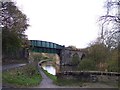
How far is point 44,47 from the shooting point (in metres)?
73.7

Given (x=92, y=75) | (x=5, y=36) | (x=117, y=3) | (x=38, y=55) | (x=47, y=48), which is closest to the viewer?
(x=117, y=3)

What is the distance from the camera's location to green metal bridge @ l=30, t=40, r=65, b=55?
71375mm

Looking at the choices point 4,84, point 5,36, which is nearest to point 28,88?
point 4,84

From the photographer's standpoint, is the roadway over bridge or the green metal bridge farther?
the roadway over bridge

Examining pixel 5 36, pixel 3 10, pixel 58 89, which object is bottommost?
pixel 58 89

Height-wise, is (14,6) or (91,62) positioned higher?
(14,6)

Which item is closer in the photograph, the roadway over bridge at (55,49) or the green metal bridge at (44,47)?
the green metal bridge at (44,47)

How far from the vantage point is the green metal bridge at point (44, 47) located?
71.4 metres

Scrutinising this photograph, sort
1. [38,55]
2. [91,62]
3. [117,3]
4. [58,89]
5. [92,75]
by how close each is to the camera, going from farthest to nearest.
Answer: [38,55] → [91,62] → [92,75] → [117,3] → [58,89]

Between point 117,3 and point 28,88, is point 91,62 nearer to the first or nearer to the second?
point 117,3

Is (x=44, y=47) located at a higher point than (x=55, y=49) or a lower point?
higher

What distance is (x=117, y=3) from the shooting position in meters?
22.6

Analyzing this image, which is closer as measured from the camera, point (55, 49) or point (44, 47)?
point (44, 47)

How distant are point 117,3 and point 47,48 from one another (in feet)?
174
